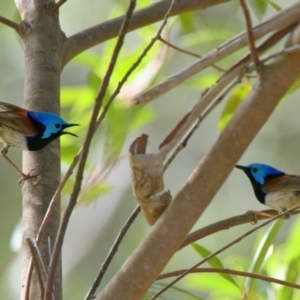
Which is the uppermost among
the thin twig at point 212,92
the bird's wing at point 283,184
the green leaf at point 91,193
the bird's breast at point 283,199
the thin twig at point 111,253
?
the bird's wing at point 283,184

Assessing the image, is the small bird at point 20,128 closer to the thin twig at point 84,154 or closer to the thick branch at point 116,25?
the thick branch at point 116,25

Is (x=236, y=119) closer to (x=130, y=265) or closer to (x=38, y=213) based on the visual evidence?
(x=130, y=265)

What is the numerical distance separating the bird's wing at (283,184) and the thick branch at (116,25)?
3.89ft

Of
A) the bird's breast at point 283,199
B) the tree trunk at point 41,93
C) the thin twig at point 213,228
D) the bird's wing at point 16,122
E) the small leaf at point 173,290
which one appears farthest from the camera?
the bird's breast at point 283,199

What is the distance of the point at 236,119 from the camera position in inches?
37.2

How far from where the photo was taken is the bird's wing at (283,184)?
2.79 m

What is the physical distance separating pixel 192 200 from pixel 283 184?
6.40 ft

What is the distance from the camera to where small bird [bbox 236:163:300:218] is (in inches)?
109

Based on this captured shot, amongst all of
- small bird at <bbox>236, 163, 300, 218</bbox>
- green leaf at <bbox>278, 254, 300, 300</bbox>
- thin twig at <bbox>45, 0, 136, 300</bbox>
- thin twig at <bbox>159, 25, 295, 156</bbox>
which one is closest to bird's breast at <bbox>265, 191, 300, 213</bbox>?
small bird at <bbox>236, 163, 300, 218</bbox>

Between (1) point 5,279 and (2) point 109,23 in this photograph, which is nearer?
(2) point 109,23

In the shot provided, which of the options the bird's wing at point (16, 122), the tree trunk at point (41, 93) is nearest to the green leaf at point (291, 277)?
the tree trunk at point (41, 93)

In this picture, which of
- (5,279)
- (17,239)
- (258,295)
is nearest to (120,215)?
(5,279)

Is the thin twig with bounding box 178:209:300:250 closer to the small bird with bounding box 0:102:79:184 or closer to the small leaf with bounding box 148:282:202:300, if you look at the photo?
the small leaf with bounding box 148:282:202:300

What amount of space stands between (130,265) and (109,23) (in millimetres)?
1026
